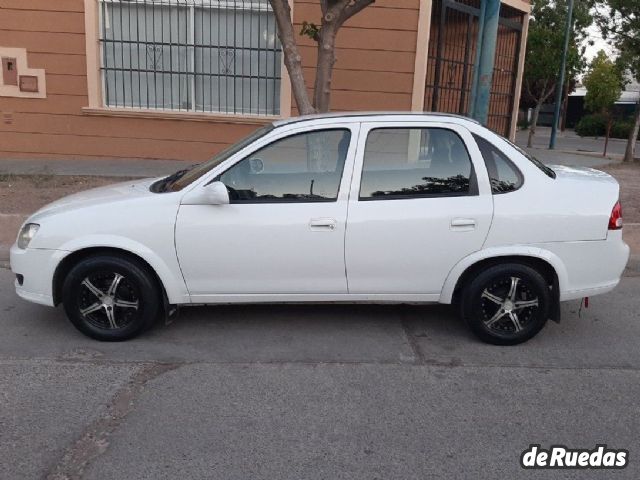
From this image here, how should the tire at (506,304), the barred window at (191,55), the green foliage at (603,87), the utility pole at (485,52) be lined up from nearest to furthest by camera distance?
1. the tire at (506,304)
2. the utility pole at (485,52)
3. the barred window at (191,55)
4. the green foliage at (603,87)

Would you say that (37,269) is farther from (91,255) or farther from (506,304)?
(506,304)

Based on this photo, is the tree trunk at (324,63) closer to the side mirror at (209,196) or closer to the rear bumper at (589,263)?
the side mirror at (209,196)

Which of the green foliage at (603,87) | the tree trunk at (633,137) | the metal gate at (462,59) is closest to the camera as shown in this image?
the metal gate at (462,59)

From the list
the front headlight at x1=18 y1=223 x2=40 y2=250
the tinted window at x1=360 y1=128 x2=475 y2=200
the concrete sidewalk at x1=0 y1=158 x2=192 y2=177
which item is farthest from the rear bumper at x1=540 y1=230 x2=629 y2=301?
the concrete sidewalk at x1=0 y1=158 x2=192 y2=177

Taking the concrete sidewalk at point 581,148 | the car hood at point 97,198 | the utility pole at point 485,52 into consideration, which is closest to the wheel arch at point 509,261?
the car hood at point 97,198

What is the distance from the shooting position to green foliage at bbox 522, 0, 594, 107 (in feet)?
67.7

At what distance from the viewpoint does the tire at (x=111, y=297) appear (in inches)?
157

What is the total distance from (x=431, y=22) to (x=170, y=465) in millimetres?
10046

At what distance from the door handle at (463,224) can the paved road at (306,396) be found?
910 mm

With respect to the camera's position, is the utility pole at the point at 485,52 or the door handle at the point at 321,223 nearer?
the door handle at the point at 321,223

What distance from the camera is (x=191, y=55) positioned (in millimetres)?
10461

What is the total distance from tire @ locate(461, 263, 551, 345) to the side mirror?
1.88 m

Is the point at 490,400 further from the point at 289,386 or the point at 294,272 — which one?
the point at 294,272

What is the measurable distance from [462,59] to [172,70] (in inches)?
237
